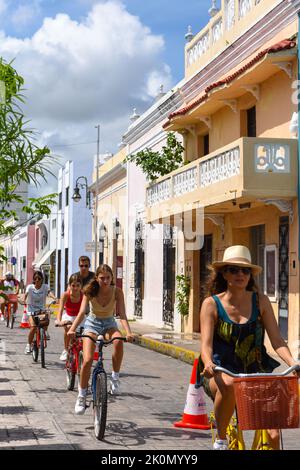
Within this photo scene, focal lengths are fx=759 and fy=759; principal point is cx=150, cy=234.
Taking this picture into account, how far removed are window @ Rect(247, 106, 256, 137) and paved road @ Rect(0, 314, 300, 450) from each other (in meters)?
7.06

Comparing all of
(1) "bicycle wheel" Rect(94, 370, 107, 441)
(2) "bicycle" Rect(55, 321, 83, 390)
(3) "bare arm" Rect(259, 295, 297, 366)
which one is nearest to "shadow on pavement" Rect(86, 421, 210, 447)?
(1) "bicycle wheel" Rect(94, 370, 107, 441)

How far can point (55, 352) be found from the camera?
54.6 feet

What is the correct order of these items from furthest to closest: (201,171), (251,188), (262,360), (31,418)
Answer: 1. (201,171)
2. (251,188)
3. (31,418)
4. (262,360)

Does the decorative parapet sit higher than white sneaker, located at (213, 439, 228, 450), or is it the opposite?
the decorative parapet

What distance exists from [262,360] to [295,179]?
37.2 ft

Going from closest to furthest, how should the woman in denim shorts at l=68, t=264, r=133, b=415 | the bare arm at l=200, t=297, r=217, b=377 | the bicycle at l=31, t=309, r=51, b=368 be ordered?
the bare arm at l=200, t=297, r=217, b=377, the woman in denim shorts at l=68, t=264, r=133, b=415, the bicycle at l=31, t=309, r=51, b=368

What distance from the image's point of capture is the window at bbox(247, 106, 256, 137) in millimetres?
19169

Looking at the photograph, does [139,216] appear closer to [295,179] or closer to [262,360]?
[295,179]

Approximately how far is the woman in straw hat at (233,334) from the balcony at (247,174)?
10.9 metres

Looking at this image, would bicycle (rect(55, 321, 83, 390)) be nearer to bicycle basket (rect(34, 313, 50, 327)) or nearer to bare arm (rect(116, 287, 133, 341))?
bare arm (rect(116, 287, 133, 341))

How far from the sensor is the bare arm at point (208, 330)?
15.9 ft

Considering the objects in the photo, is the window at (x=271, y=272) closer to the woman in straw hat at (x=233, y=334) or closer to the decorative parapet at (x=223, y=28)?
the decorative parapet at (x=223, y=28)

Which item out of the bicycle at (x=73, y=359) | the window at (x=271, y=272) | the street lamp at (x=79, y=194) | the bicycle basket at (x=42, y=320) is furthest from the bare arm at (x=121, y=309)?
the street lamp at (x=79, y=194)
